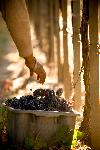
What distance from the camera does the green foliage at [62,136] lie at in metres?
4.26

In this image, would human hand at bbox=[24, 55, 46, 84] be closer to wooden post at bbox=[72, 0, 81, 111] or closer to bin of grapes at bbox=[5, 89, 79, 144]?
bin of grapes at bbox=[5, 89, 79, 144]

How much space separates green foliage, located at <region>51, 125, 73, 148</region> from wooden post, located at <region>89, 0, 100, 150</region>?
57 cm

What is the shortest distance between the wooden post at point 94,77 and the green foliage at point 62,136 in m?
0.57

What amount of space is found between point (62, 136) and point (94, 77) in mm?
796

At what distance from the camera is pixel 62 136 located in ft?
14.0

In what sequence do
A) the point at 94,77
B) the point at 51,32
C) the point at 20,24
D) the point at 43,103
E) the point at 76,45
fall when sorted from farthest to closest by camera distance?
the point at 51,32 < the point at 76,45 < the point at 94,77 < the point at 43,103 < the point at 20,24

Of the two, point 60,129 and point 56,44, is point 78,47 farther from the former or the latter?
point 56,44

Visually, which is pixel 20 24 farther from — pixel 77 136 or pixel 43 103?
pixel 77 136

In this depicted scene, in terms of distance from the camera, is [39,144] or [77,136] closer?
[39,144]

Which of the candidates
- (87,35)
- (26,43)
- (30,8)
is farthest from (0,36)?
(26,43)

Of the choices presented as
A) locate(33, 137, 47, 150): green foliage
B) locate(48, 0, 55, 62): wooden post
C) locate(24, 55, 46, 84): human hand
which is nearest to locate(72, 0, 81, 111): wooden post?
locate(24, 55, 46, 84): human hand

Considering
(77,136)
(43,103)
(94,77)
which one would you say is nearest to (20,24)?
(43,103)

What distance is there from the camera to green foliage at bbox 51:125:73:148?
4.26 meters

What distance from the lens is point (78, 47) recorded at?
5.66 metres
